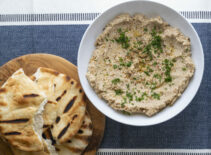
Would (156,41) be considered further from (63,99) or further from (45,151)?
(45,151)

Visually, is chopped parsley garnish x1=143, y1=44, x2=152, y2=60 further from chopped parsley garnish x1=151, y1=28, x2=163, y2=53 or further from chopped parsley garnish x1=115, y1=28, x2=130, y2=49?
chopped parsley garnish x1=115, y1=28, x2=130, y2=49

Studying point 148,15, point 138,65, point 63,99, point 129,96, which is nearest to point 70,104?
point 63,99

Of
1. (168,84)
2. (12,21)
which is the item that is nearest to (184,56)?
(168,84)

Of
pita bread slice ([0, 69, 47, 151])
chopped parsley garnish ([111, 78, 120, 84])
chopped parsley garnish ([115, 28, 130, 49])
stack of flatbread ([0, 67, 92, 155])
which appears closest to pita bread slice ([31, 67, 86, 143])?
stack of flatbread ([0, 67, 92, 155])

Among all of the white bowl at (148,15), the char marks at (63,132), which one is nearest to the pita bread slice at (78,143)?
the char marks at (63,132)

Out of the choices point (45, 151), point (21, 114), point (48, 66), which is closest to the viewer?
point (21, 114)

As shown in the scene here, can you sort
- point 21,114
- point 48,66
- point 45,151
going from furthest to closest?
point 48,66, point 45,151, point 21,114

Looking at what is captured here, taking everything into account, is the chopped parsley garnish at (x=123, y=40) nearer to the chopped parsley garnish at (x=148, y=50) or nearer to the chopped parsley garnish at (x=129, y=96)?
the chopped parsley garnish at (x=148, y=50)
